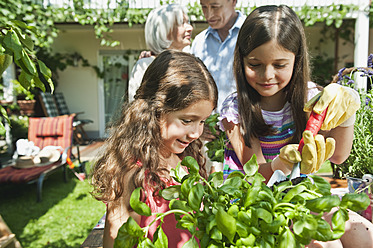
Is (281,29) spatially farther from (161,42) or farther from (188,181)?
(161,42)

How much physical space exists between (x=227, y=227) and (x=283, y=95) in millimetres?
997

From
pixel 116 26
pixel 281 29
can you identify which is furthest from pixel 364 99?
pixel 116 26

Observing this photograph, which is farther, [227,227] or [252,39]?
[252,39]

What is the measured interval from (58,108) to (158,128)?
7.95 meters

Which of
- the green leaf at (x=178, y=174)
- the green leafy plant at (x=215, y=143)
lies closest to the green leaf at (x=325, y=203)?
the green leaf at (x=178, y=174)

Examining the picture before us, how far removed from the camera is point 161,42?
91.6 inches

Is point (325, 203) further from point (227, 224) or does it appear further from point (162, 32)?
point (162, 32)

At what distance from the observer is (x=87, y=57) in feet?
29.7

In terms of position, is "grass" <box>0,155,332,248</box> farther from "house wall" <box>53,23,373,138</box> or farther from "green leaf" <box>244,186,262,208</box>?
"house wall" <box>53,23,373,138</box>

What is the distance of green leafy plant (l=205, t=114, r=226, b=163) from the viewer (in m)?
1.43

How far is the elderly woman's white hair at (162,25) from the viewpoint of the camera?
2309 mm

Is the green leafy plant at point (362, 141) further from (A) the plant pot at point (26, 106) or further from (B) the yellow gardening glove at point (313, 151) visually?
(A) the plant pot at point (26, 106)

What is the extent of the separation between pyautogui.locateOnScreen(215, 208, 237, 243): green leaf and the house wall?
28.6 feet

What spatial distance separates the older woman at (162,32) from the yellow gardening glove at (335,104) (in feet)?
4.95
